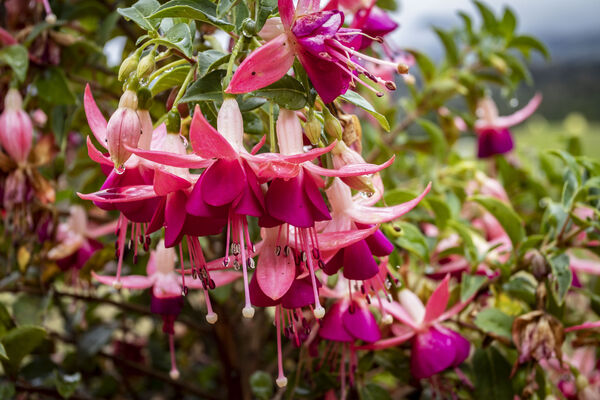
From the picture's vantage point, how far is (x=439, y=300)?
2.21 ft

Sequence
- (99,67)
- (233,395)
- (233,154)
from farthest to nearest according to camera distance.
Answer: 1. (233,395)
2. (99,67)
3. (233,154)

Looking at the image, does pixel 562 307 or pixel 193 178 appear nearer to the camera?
pixel 193 178

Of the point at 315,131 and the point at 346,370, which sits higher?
the point at 315,131

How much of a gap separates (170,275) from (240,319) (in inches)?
18.2

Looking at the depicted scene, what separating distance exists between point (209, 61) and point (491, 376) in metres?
0.59

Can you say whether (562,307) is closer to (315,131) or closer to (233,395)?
(315,131)

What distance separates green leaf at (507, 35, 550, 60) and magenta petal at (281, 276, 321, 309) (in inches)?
39.0

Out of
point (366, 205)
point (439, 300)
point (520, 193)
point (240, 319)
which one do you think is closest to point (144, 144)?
point (366, 205)

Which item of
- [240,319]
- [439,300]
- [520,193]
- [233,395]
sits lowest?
[233,395]

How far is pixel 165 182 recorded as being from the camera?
1.35ft

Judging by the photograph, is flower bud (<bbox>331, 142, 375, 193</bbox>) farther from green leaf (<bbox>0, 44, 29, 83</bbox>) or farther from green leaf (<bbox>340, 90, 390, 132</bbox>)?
green leaf (<bbox>0, 44, 29, 83</bbox>)

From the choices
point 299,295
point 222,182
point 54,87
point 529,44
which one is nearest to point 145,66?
point 222,182

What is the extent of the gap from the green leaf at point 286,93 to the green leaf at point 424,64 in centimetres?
88

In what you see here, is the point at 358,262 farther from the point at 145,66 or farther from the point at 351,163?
the point at 145,66
